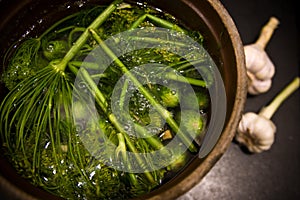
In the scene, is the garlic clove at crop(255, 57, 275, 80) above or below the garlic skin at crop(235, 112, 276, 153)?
above

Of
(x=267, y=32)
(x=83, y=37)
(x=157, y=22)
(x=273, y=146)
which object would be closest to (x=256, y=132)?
(x=273, y=146)

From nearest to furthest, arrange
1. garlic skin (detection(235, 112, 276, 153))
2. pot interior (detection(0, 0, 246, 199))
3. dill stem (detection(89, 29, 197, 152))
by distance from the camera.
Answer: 1. pot interior (detection(0, 0, 246, 199))
2. dill stem (detection(89, 29, 197, 152))
3. garlic skin (detection(235, 112, 276, 153))

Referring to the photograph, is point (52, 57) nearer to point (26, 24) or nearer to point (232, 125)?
point (26, 24)

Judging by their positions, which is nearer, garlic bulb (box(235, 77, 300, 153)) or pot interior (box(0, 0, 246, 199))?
pot interior (box(0, 0, 246, 199))

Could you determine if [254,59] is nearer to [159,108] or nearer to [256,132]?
[256,132]

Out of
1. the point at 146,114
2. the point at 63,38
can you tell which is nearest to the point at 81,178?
the point at 146,114

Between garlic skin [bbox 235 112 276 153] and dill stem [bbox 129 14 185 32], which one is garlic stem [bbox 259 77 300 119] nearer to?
garlic skin [bbox 235 112 276 153]

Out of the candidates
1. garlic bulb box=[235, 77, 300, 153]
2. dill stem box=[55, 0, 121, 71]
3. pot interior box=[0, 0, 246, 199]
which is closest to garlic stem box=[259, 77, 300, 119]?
garlic bulb box=[235, 77, 300, 153]
